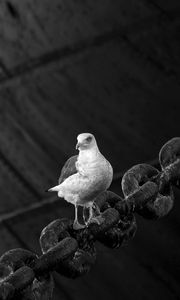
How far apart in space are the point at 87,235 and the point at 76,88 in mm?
1108

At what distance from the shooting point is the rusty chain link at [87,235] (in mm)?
1455

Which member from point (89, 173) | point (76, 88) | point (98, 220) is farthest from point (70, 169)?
point (76, 88)

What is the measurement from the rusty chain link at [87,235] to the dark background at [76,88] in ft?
2.27

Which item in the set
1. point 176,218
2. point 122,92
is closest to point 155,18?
point 122,92

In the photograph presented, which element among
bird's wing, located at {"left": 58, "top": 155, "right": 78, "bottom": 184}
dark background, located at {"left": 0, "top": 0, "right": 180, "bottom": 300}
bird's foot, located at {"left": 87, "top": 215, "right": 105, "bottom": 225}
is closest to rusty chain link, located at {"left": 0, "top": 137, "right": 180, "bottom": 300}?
bird's foot, located at {"left": 87, "top": 215, "right": 105, "bottom": 225}

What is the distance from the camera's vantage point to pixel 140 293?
3.04 m

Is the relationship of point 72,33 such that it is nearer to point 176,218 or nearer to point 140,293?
point 176,218

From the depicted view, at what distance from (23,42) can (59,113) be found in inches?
11.5

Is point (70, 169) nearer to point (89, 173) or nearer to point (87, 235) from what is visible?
point (89, 173)

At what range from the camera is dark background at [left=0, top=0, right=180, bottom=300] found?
258cm

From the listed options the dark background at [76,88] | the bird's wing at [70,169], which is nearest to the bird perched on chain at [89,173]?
the bird's wing at [70,169]

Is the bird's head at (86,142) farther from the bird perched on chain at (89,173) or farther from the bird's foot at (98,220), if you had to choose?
the bird's foot at (98,220)

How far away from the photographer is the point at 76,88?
2686 mm

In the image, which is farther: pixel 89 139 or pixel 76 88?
pixel 76 88
